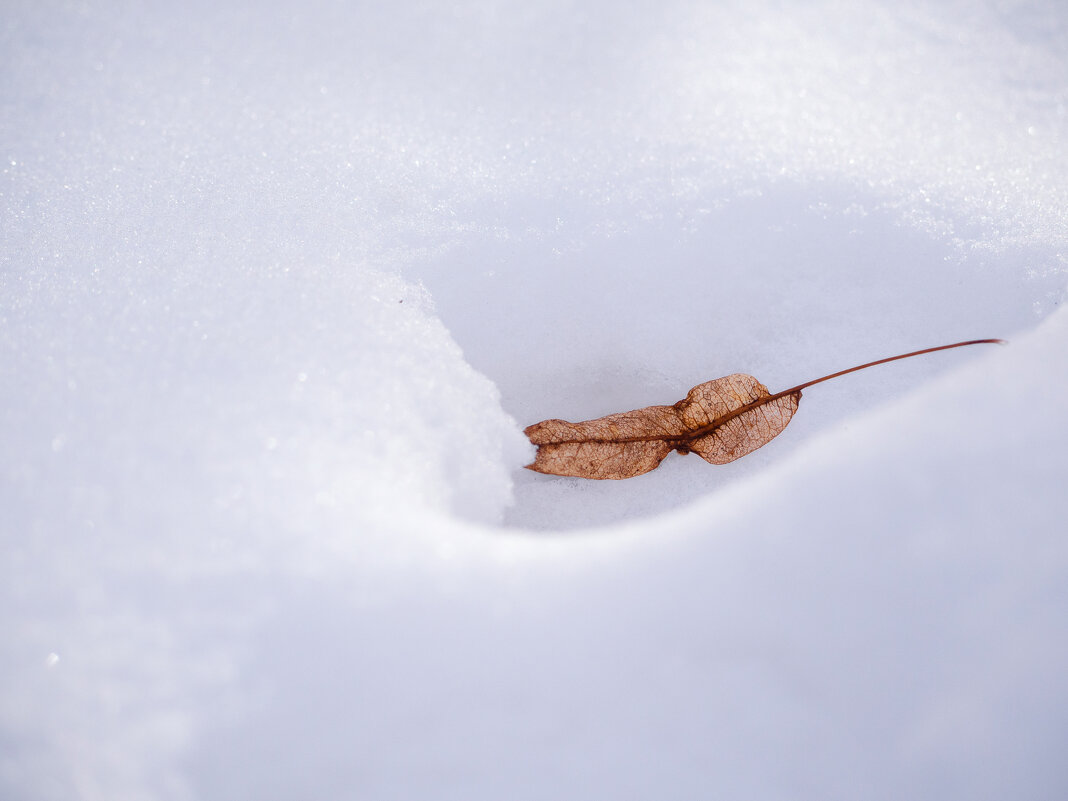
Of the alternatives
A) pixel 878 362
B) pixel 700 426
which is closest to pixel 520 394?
pixel 700 426

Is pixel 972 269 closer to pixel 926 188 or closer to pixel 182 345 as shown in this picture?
pixel 926 188

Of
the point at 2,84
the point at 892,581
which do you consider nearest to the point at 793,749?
the point at 892,581

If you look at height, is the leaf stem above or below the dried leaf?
above

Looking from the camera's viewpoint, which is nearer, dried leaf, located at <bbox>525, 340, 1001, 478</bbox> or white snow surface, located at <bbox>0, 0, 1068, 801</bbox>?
white snow surface, located at <bbox>0, 0, 1068, 801</bbox>

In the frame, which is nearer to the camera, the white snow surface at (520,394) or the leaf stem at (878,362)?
the white snow surface at (520,394)

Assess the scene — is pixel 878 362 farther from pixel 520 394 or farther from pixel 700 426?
pixel 520 394
